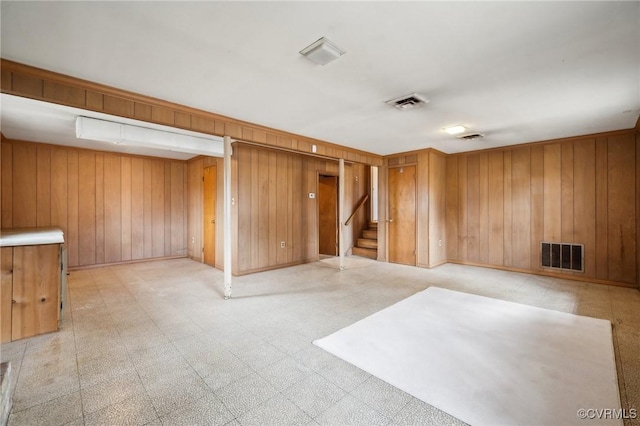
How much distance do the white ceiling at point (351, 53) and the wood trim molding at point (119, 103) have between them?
126 millimetres

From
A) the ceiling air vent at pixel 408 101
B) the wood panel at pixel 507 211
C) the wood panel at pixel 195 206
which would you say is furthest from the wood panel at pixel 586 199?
the wood panel at pixel 195 206

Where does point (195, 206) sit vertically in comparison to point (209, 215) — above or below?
above

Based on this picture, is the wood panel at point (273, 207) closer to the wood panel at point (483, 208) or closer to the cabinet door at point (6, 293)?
the cabinet door at point (6, 293)

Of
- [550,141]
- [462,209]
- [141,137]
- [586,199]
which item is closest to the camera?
[141,137]

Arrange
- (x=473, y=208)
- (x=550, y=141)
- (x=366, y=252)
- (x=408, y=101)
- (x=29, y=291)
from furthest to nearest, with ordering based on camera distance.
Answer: (x=366, y=252) → (x=473, y=208) → (x=550, y=141) → (x=408, y=101) → (x=29, y=291)

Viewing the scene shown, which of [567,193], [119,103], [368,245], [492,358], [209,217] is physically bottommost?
[492,358]

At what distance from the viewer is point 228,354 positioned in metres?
2.46

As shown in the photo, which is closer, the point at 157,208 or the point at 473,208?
the point at 473,208

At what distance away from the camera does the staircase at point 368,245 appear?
738cm

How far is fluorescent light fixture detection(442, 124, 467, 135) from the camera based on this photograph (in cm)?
438

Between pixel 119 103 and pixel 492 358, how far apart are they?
4.27 meters

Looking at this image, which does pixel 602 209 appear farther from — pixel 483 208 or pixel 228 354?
pixel 228 354

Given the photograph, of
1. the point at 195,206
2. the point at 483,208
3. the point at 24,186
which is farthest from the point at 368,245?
the point at 24,186

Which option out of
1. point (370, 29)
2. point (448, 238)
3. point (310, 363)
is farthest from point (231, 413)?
point (448, 238)
